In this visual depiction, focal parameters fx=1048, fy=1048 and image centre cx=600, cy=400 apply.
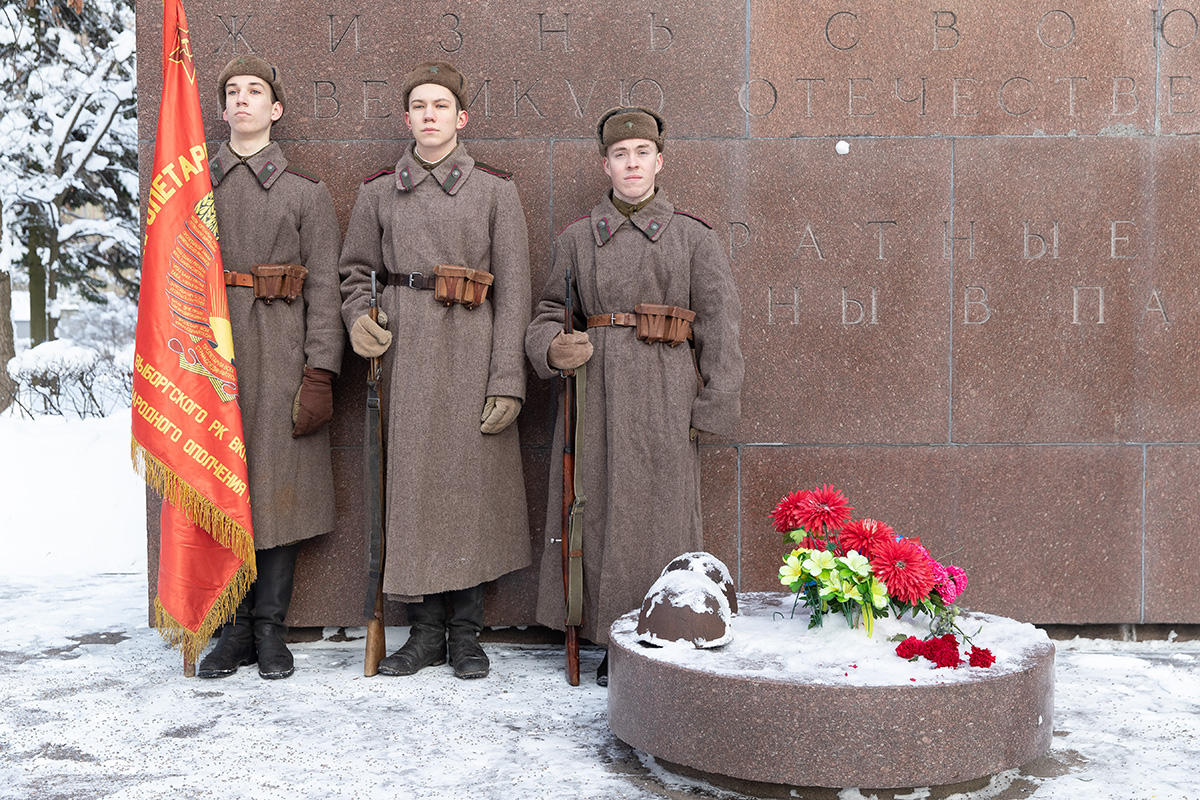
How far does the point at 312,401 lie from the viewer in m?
4.15

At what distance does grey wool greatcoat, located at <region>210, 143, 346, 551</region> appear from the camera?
4168 mm

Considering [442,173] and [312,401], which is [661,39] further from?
[312,401]

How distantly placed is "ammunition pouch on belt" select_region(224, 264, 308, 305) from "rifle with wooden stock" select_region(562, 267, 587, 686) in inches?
44.0

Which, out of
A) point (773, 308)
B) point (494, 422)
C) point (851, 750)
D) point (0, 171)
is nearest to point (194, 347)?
point (494, 422)

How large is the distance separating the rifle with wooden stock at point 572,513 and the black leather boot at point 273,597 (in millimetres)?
1149

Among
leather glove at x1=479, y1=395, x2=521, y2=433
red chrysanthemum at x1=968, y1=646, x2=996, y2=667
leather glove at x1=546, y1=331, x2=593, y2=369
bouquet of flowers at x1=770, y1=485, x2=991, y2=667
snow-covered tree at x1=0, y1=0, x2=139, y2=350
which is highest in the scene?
snow-covered tree at x1=0, y1=0, x2=139, y2=350

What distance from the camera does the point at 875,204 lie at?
4605 millimetres

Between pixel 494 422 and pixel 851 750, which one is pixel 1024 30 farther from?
pixel 851 750

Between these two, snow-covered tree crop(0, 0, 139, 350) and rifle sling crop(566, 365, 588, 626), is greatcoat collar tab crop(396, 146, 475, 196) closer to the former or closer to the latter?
rifle sling crop(566, 365, 588, 626)

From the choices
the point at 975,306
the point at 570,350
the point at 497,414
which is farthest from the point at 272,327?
the point at 975,306

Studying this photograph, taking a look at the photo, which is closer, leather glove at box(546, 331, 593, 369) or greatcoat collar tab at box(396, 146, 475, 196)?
leather glove at box(546, 331, 593, 369)

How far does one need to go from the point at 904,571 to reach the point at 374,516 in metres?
2.09

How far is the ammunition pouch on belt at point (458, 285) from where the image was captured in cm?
407

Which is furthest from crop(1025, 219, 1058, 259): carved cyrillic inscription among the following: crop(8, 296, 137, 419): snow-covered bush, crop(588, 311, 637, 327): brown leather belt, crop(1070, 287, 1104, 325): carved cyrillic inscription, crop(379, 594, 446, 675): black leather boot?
crop(8, 296, 137, 419): snow-covered bush
